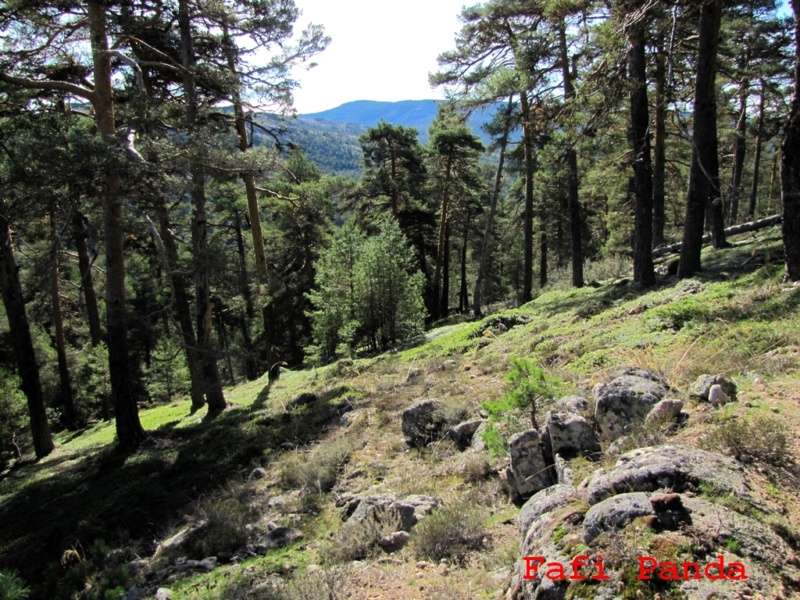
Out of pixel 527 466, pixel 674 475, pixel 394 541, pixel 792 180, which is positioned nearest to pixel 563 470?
pixel 527 466

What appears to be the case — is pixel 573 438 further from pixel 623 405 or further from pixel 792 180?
pixel 792 180

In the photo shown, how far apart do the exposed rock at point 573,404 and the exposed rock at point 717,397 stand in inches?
41.6

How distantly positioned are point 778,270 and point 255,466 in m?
9.16

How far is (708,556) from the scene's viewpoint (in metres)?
2.20

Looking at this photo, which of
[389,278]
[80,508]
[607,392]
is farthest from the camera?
[389,278]

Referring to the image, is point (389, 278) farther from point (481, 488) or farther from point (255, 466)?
point (481, 488)

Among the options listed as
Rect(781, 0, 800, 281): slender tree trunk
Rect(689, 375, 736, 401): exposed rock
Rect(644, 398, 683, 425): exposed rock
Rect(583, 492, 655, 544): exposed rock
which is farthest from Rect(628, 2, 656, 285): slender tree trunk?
Rect(583, 492, 655, 544): exposed rock

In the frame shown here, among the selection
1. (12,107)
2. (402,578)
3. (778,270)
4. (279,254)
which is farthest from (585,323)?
(279,254)

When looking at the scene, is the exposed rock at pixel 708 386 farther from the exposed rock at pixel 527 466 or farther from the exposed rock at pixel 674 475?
the exposed rock at pixel 527 466

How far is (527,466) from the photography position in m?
4.22

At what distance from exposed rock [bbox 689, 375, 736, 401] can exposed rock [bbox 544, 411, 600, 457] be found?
0.94 m

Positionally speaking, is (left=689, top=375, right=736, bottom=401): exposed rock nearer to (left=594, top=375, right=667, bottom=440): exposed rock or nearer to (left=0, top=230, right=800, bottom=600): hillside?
(left=0, top=230, right=800, bottom=600): hillside

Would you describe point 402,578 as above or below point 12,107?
below

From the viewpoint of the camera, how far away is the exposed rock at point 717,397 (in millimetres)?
3920
